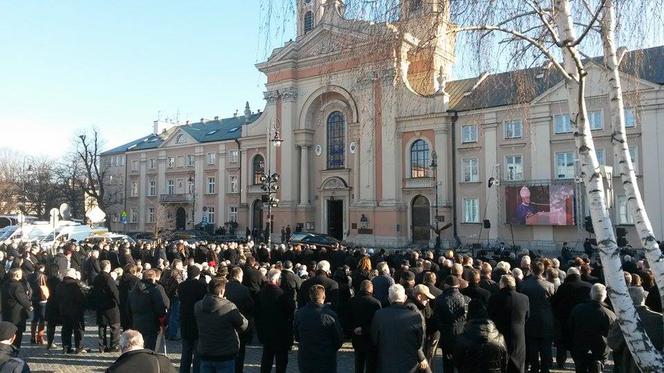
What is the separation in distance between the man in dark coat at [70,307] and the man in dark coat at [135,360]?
675cm

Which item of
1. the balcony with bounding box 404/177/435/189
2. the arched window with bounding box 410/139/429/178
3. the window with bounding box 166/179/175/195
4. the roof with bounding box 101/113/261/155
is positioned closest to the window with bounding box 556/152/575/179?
the balcony with bounding box 404/177/435/189

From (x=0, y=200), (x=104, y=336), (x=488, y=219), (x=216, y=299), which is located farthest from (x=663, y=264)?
(x=0, y=200)

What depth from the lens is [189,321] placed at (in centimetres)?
816

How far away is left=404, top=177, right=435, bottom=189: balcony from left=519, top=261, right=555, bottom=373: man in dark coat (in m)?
30.4

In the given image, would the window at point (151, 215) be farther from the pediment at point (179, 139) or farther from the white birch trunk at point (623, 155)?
the white birch trunk at point (623, 155)

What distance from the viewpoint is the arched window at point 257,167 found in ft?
163

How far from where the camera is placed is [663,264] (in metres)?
5.47

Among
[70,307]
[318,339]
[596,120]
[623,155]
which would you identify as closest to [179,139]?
[596,120]

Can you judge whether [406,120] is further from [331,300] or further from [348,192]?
[331,300]

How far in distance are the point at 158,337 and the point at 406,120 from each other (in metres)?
33.1

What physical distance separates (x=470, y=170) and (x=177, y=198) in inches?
1213

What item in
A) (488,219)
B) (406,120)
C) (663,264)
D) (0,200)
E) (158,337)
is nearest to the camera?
(663,264)

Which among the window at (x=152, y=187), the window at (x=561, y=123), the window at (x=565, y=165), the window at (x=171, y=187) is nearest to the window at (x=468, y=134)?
the window at (x=561, y=123)

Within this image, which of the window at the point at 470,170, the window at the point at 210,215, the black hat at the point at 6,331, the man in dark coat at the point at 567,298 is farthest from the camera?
the window at the point at 210,215
